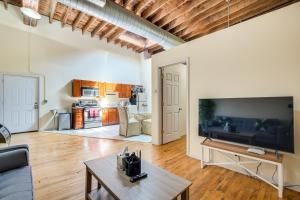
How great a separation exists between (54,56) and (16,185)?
590 centimetres

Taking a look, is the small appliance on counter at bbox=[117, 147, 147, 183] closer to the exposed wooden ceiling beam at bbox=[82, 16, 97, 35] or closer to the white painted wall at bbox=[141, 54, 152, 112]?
the exposed wooden ceiling beam at bbox=[82, 16, 97, 35]

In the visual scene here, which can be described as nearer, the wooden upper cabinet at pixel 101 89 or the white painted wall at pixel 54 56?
the white painted wall at pixel 54 56

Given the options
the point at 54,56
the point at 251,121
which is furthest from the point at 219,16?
the point at 54,56

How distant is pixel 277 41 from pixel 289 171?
1.85 meters

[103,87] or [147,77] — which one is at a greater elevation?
[147,77]

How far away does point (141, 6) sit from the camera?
152 inches

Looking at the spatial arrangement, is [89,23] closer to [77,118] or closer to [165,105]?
[77,118]

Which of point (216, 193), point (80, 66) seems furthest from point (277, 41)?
point (80, 66)

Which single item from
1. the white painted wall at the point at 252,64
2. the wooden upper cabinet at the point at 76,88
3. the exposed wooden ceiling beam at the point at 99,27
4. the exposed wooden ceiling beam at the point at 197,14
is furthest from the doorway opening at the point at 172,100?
the wooden upper cabinet at the point at 76,88

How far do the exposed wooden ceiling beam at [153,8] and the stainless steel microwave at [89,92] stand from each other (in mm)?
3902

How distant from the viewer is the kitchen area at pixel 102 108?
5.65 meters

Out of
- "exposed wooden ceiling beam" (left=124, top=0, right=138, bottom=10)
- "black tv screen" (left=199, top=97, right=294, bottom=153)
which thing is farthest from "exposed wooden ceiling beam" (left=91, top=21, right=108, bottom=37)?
"black tv screen" (left=199, top=97, right=294, bottom=153)

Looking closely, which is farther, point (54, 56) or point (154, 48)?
point (154, 48)

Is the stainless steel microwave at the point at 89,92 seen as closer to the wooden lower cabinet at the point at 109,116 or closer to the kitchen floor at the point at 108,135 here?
the wooden lower cabinet at the point at 109,116
